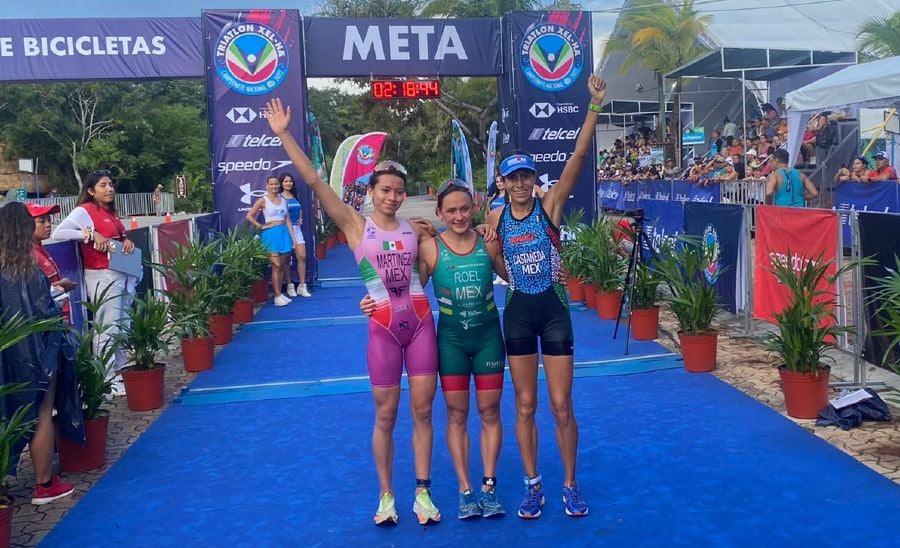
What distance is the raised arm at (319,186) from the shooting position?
409 centimetres

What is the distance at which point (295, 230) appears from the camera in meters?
12.2

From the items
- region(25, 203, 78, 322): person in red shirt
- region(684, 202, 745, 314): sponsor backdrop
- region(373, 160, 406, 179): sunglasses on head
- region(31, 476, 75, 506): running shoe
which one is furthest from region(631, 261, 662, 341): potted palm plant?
region(31, 476, 75, 506): running shoe

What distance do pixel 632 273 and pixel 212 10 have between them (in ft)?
26.0

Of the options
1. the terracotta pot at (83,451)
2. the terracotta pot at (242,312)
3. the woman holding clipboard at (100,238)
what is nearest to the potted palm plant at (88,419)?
the terracotta pot at (83,451)

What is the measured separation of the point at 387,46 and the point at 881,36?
2323 centimetres

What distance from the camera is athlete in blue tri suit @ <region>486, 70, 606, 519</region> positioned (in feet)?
13.5

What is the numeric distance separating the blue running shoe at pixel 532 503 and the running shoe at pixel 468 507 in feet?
0.73

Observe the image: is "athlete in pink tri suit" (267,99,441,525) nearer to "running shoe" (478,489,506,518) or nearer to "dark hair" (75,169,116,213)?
"running shoe" (478,489,506,518)

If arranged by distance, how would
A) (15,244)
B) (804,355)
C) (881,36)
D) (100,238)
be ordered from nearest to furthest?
(15,244) < (804,355) < (100,238) < (881,36)

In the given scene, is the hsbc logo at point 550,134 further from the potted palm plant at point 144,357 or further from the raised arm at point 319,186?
the raised arm at point 319,186

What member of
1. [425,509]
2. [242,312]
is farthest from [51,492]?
[242,312]

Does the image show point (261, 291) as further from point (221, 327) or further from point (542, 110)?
point (542, 110)

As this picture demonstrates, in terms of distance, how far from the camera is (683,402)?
20.3ft

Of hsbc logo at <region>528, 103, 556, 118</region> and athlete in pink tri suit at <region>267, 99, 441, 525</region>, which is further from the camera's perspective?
hsbc logo at <region>528, 103, 556, 118</region>
